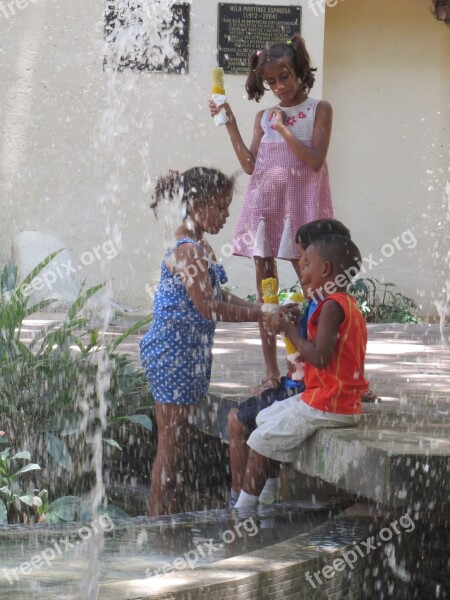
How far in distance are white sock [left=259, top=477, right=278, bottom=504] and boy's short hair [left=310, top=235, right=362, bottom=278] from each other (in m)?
0.80

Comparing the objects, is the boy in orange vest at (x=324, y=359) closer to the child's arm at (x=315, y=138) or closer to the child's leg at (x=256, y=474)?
the child's leg at (x=256, y=474)

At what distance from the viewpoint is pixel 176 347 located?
156 inches

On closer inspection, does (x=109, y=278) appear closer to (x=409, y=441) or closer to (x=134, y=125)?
(x=134, y=125)

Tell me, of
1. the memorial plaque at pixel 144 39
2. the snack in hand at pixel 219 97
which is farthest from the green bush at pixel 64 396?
the memorial plaque at pixel 144 39

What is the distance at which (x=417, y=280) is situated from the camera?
10.3 m

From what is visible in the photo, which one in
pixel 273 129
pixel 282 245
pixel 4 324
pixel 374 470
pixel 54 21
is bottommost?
pixel 374 470

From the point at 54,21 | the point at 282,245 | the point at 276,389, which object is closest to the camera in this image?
the point at 276,389

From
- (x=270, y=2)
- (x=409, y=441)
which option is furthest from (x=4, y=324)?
(x=270, y=2)

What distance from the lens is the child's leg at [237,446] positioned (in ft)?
12.2

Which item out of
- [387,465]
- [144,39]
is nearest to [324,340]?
[387,465]

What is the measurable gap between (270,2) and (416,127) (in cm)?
209

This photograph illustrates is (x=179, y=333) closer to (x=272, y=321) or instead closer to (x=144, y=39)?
(x=272, y=321)

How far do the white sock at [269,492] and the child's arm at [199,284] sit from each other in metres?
0.61

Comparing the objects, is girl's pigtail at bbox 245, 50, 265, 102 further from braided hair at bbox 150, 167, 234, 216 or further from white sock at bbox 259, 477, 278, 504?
white sock at bbox 259, 477, 278, 504
